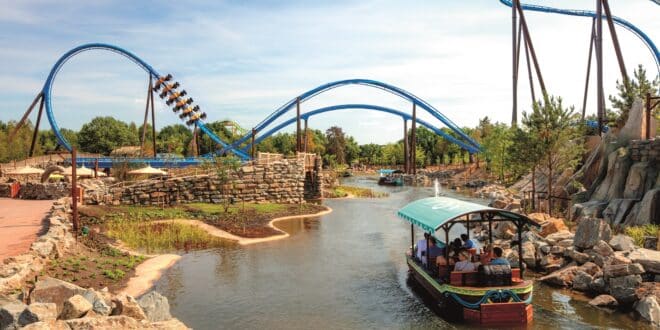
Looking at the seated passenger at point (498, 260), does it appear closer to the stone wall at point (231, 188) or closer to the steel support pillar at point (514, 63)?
the stone wall at point (231, 188)

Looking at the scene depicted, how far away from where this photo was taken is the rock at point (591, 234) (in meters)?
16.6

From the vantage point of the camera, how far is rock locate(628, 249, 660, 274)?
46.5 feet

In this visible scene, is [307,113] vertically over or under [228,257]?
over

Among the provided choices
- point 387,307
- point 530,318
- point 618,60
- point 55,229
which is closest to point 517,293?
point 530,318

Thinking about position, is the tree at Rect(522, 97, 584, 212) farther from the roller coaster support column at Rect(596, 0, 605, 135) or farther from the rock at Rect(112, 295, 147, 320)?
the rock at Rect(112, 295, 147, 320)

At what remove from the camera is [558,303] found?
46.3 ft

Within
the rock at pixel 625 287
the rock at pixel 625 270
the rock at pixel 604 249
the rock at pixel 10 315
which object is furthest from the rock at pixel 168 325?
the rock at pixel 604 249

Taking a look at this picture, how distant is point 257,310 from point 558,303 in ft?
28.2

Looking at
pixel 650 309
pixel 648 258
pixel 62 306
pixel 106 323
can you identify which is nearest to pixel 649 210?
pixel 648 258

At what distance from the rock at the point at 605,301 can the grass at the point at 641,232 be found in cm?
470

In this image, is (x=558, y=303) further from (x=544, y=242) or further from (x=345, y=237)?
(x=345, y=237)

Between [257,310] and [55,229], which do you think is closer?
[257,310]

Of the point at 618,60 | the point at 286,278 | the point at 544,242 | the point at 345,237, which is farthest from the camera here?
the point at 618,60

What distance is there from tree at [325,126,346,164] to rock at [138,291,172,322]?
315ft
